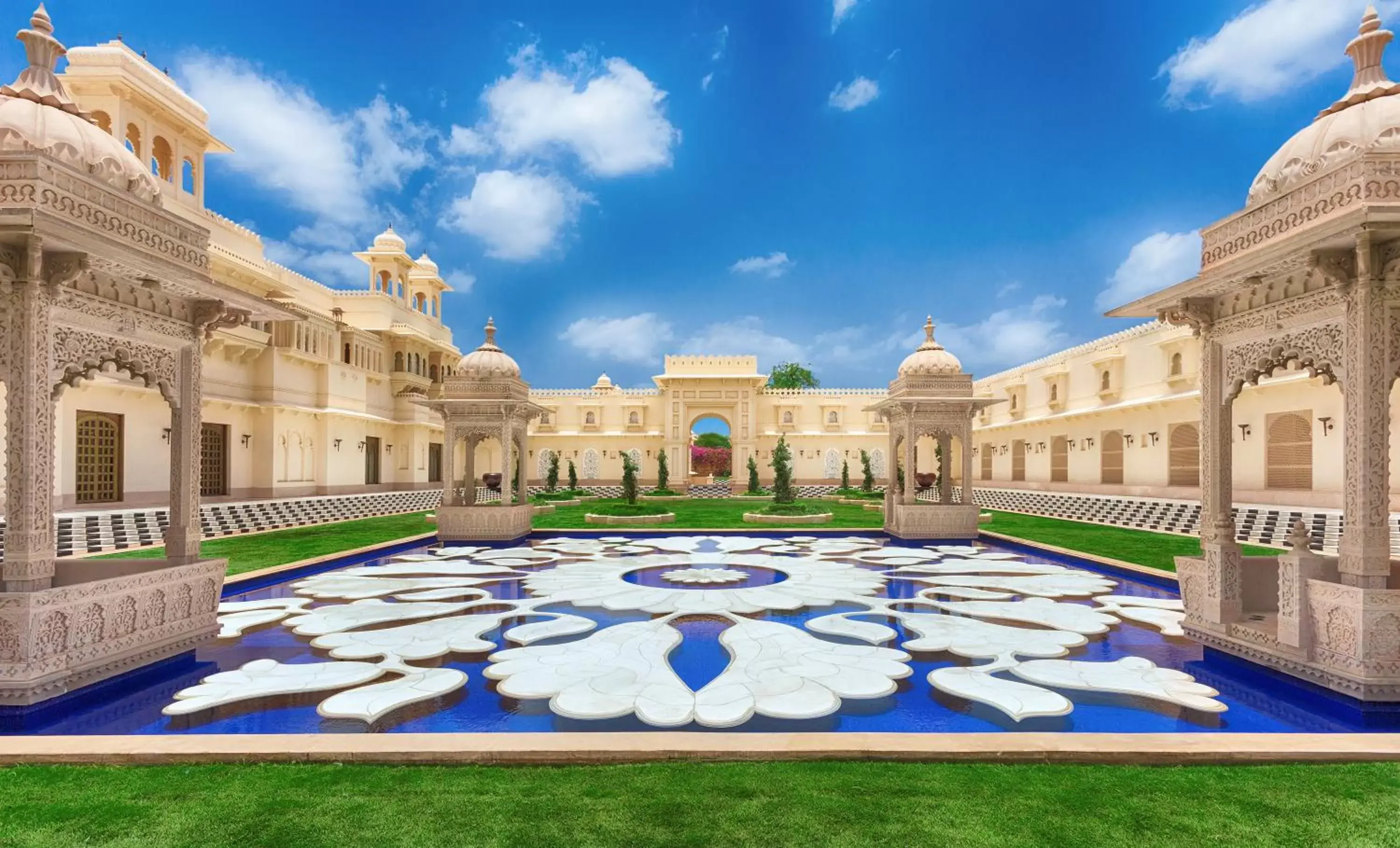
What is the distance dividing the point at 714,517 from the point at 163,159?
49.2 feet

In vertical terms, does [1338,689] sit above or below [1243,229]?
below

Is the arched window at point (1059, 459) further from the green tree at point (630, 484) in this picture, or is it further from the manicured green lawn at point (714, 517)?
the green tree at point (630, 484)

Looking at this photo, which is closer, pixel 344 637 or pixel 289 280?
pixel 344 637

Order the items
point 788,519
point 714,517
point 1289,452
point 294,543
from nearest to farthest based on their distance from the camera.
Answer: point 294,543
point 1289,452
point 788,519
point 714,517

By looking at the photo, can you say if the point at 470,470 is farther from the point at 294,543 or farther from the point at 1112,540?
the point at 1112,540

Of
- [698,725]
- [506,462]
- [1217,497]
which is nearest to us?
[698,725]

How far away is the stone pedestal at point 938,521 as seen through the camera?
11141mm

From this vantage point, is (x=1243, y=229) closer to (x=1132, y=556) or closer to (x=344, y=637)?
(x=1132, y=556)

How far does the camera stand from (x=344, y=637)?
A: 4.98 meters

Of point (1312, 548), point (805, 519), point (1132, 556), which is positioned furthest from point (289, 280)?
point (1312, 548)

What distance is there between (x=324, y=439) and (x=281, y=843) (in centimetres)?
1940

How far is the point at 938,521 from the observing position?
11195 millimetres

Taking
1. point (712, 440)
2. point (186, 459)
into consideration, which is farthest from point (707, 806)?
point (712, 440)

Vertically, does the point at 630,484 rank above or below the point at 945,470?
below
